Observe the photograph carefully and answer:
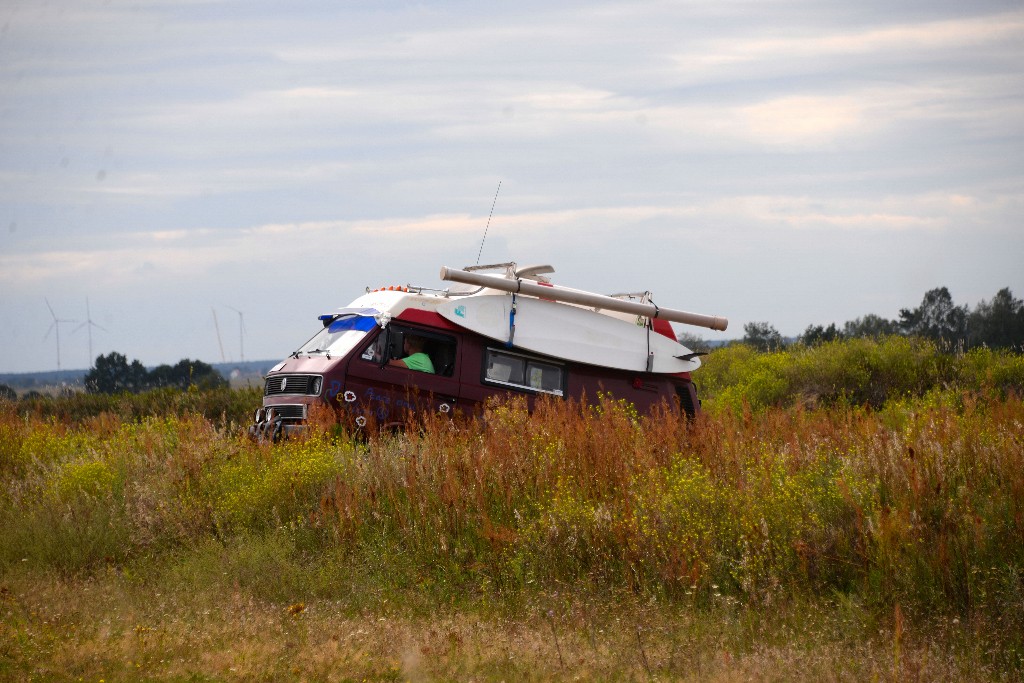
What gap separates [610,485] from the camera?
10.0 meters

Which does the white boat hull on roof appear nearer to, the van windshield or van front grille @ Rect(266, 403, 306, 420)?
the van windshield

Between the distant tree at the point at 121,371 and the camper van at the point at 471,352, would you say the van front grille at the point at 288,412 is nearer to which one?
the camper van at the point at 471,352

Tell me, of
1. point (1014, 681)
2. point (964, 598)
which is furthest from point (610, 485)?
point (1014, 681)

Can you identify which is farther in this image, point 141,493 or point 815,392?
point 815,392

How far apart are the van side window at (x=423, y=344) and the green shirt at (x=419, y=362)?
102 millimetres

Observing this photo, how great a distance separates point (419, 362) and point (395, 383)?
1.81ft

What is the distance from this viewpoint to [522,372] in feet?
50.2

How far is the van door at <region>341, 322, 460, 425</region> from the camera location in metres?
14.1

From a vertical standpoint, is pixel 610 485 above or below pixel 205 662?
above

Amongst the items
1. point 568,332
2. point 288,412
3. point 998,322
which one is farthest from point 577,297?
point 998,322

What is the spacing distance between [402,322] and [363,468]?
4023 millimetres

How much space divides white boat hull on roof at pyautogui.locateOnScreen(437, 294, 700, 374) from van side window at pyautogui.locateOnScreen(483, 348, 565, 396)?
0.23 m

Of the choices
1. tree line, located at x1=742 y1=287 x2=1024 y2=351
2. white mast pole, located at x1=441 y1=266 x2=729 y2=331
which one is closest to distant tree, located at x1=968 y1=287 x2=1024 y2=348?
tree line, located at x1=742 y1=287 x2=1024 y2=351

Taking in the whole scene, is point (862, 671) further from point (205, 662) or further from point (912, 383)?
point (912, 383)
